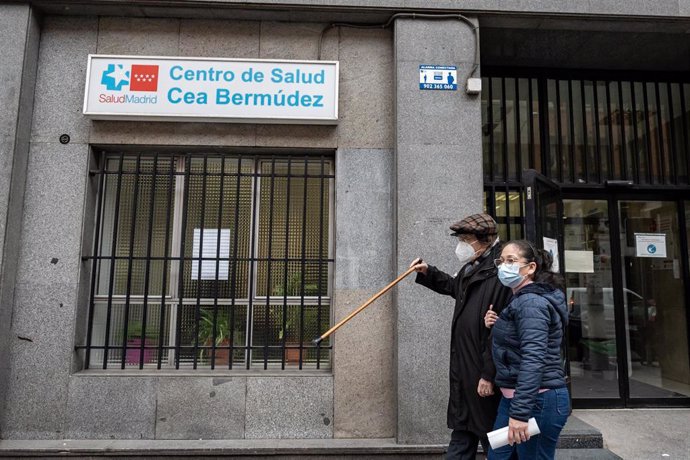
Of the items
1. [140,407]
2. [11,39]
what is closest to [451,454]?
[140,407]

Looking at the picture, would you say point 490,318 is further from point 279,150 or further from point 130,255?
point 130,255

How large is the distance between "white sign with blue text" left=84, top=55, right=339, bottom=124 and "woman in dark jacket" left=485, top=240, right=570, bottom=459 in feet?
8.93

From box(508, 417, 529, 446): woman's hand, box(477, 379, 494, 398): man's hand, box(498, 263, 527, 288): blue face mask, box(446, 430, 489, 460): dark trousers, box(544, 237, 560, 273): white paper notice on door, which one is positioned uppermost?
box(544, 237, 560, 273): white paper notice on door

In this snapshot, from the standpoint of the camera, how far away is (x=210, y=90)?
493 cm

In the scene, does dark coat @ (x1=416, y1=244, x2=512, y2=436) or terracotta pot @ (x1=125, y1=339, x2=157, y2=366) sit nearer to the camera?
dark coat @ (x1=416, y1=244, x2=512, y2=436)

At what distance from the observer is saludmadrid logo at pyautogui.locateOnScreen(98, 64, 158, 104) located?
16.0 feet

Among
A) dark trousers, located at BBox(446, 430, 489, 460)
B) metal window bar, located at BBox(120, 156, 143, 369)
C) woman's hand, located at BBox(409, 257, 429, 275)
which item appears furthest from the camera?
metal window bar, located at BBox(120, 156, 143, 369)

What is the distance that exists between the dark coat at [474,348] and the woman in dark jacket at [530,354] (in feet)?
0.59

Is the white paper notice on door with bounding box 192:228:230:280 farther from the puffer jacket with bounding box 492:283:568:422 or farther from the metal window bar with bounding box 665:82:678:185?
the metal window bar with bounding box 665:82:678:185

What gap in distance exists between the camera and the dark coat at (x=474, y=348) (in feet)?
10.3

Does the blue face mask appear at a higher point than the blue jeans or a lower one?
higher

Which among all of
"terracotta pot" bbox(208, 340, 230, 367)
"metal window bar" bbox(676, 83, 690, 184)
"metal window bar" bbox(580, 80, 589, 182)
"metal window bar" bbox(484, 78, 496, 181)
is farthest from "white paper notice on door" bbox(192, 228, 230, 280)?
"metal window bar" bbox(676, 83, 690, 184)

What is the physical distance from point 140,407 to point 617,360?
5507mm

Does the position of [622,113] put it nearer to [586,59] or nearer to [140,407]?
[586,59]
